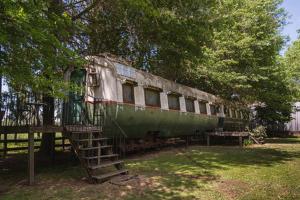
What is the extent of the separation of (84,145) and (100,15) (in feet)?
26.1

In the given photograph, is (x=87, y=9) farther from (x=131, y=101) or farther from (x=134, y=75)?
(x=131, y=101)

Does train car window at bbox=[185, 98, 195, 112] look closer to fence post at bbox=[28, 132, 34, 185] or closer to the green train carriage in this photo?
the green train carriage

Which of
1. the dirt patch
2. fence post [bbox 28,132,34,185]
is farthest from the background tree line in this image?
the dirt patch

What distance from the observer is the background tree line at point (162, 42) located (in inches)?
338

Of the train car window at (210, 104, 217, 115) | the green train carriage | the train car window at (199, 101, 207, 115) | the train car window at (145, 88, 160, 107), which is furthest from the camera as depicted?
the train car window at (210, 104, 217, 115)

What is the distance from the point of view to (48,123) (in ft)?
39.5

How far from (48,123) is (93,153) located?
7.34 ft

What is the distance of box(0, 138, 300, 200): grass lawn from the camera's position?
867cm

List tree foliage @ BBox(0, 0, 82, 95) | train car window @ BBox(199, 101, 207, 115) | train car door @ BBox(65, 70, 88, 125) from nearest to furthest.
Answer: tree foliage @ BBox(0, 0, 82, 95) < train car door @ BBox(65, 70, 88, 125) < train car window @ BBox(199, 101, 207, 115)

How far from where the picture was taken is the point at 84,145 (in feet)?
35.9

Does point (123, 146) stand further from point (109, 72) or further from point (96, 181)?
point (96, 181)

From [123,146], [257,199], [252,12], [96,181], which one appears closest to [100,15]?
[123,146]

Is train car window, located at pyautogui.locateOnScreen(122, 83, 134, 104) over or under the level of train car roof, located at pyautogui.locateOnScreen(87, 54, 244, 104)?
under

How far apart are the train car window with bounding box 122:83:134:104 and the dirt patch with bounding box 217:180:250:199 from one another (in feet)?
18.6
